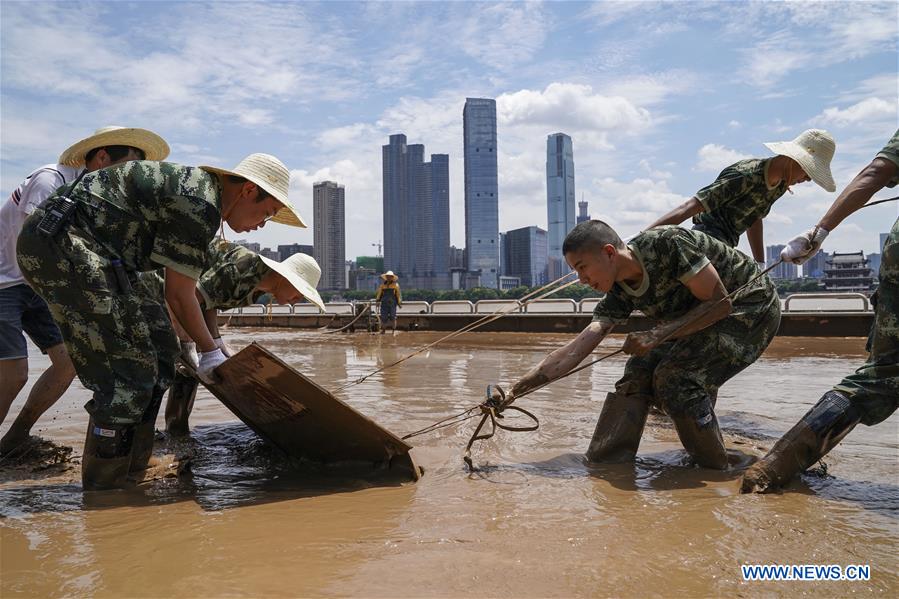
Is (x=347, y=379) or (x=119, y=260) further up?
(x=119, y=260)

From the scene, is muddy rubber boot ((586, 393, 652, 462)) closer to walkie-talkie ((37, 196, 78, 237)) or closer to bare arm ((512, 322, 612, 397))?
bare arm ((512, 322, 612, 397))

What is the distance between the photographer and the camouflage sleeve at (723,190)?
3.95 m

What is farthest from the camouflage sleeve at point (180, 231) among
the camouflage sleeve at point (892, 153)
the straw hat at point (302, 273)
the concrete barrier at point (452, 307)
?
the concrete barrier at point (452, 307)

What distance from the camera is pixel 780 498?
2.60 metres

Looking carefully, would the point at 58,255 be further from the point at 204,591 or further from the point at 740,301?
the point at 740,301

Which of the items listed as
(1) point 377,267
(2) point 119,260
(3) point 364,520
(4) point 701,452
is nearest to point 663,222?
(4) point 701,452

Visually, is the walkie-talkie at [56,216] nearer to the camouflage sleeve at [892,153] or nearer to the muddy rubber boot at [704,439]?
the muddy rubber boot at [704,439]

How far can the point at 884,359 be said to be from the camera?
262 cm

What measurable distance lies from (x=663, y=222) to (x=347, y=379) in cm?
432

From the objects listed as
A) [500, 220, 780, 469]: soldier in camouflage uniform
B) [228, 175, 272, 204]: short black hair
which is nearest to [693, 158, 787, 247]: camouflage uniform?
[500, 220, 780, 469]: soldier in camouflage uniform

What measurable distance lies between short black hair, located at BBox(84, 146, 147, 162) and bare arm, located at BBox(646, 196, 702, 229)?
3.00 meters

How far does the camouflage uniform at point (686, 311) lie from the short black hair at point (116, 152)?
8.52 feet

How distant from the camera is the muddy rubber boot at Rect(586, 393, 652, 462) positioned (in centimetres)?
330

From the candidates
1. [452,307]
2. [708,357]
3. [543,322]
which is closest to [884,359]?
[708,357]
